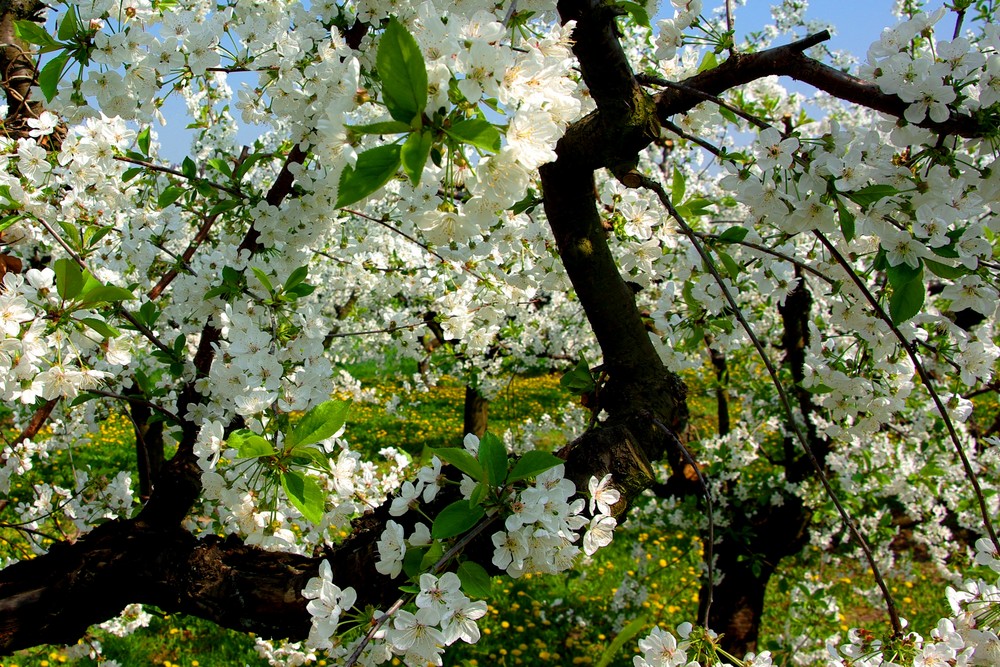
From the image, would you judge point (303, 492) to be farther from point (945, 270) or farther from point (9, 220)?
point (945, 270)

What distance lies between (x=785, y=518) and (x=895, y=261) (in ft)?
10.9

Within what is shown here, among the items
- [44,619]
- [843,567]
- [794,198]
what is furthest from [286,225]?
[843,567]

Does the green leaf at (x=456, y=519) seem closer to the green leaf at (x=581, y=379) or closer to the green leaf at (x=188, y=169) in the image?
the green leaf at (x=581, y=379)

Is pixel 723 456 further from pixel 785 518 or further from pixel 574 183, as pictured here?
pixel 574 183

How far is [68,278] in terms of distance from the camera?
4.31 feet

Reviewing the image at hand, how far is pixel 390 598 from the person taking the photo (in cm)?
138

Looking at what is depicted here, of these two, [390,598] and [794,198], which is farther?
[390,598]

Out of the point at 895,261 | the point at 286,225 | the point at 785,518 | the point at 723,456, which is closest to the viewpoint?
the point at 895,261

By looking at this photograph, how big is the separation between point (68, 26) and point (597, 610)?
5170 millimetres

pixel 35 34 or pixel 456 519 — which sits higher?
pixel 35 34

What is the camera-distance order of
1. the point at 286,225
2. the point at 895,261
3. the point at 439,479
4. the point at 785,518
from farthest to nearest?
the point at 785,518 < the point at 286,225 < the point at 439,479 < the point at 895,261

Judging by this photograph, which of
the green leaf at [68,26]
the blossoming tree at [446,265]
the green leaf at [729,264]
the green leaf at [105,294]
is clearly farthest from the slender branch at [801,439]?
the green leaf at [68,26]

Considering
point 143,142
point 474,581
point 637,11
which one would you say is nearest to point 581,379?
point 474,581

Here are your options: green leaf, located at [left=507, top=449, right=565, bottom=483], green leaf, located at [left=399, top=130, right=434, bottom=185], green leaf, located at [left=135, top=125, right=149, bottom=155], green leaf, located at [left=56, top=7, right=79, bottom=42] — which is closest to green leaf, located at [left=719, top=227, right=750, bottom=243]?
green leaf, located at [left=507, top=449, right=565, bottom=483]
